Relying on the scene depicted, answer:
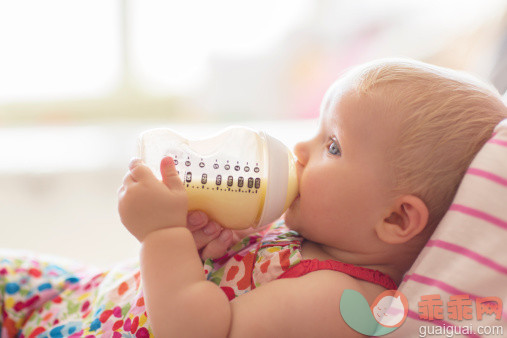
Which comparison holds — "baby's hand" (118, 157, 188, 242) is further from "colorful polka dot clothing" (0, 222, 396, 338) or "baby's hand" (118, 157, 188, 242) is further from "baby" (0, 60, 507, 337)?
"colorful polka dot clothing" (0, 222, 396, 338)

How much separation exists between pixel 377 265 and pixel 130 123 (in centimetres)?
146

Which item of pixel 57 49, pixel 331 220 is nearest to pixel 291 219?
pixel 331 220

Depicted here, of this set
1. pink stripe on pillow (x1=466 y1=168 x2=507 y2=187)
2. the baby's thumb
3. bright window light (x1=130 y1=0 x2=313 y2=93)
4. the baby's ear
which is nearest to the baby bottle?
the baby's thumb

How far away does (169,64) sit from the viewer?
2.04 meters

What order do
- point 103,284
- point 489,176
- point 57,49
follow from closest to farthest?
point 489,176 < point 103,284 < point 57,49

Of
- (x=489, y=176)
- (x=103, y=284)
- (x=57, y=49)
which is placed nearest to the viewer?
(x=489, y=176)

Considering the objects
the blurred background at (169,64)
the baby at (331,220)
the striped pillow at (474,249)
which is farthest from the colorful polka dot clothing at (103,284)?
the blurred background at (169,64)

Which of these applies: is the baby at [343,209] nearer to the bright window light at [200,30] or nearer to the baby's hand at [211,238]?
the baby's hand at [211,238]

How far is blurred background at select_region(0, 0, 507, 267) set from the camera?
1.82 m

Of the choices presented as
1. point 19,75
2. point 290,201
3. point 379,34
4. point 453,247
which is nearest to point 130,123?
Answer: point 19,75

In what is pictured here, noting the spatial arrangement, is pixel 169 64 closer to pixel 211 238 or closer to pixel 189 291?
pixel 211 238

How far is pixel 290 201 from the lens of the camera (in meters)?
0.74

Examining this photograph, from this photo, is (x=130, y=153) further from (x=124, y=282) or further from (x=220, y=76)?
(x=124, y=282)

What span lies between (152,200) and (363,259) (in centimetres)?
32
